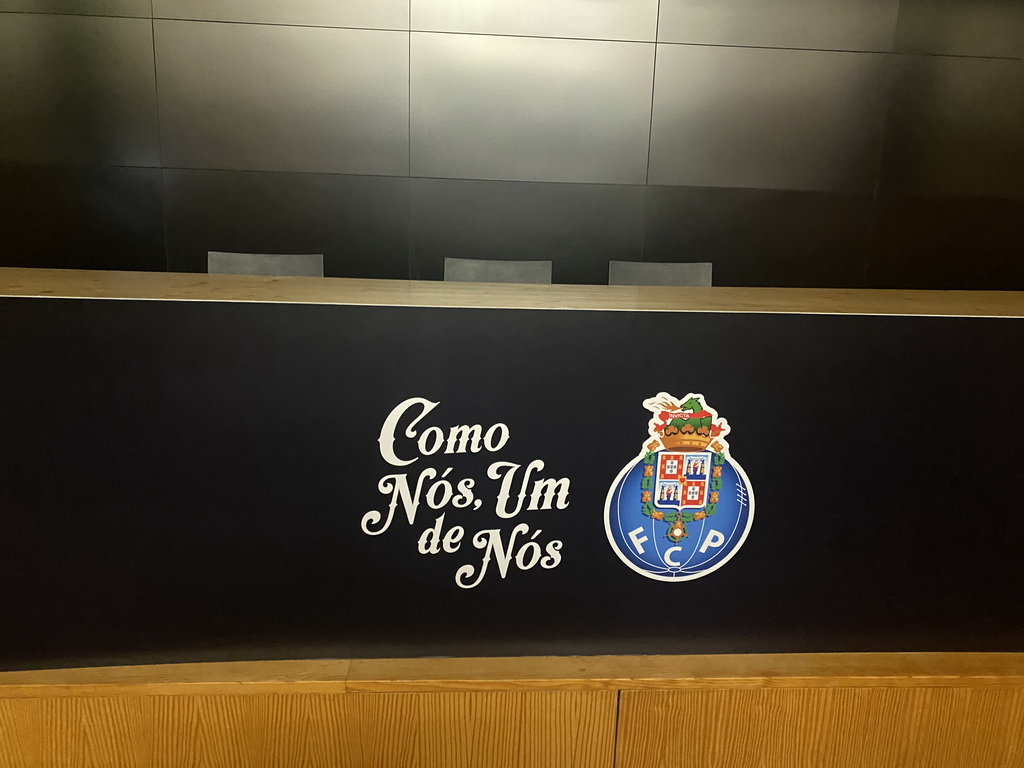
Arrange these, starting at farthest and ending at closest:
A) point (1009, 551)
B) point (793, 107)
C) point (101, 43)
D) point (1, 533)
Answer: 1. point (793, 107)
2. point (101, 43)
3. point (1009, 551)
4. point (1, 533)

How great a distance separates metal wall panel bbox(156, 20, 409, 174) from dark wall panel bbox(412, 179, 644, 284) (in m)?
0.30

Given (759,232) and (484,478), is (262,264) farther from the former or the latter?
(759,232)

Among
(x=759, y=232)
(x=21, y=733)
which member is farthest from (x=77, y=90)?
(x=759, y=232)

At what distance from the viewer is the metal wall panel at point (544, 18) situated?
3473 mm

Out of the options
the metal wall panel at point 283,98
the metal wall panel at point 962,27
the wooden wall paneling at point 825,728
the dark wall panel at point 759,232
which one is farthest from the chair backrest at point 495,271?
the metal wall panel at point 962,27

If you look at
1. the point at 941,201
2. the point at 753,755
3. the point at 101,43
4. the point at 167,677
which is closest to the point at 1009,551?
the point at 753,755

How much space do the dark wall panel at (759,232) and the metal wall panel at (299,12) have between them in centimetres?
152

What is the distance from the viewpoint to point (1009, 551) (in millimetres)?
1194

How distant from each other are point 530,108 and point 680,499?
9.71ft

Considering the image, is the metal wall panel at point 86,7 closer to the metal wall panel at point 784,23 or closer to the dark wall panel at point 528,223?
the dark wall panel at point 528,223

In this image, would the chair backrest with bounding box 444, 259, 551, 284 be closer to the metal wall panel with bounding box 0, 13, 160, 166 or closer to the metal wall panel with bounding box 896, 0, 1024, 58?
the metal wall panel with bounding box 0, 13, 160, 166

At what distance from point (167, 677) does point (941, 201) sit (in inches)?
164

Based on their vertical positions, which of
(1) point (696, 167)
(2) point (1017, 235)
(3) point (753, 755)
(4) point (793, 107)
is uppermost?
(4) point (793, 107)

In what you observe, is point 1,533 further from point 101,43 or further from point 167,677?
point 101,43
